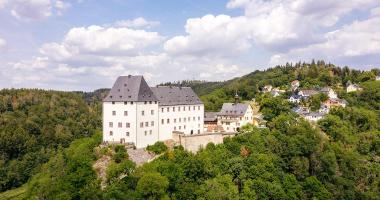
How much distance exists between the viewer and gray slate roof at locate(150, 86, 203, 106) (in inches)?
2245

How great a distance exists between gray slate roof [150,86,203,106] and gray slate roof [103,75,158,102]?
255 centimetres

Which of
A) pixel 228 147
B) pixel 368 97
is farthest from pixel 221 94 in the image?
pixel 228 147

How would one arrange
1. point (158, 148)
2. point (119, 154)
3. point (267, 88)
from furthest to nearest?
point (267, 88), point (158, 148), point (119, 154)

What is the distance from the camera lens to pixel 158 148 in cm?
5181

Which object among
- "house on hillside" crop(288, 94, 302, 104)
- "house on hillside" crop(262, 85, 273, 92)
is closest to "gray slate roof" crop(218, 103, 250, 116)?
"house on hillside" crop(288, 94, 302, 104)

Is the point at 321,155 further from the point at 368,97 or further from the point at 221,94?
the point at 368,97

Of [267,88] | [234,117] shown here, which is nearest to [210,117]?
[234,117]

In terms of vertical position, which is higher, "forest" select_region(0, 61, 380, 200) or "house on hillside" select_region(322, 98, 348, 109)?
"house on hillside" select_region(322, 98, 348, 109)

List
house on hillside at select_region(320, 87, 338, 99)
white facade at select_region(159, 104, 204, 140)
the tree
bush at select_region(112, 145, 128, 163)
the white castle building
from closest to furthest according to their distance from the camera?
1. the tree
2. bush at select_region(112, 145, 128, 163)
3. the white castle building
4. white facade at select_region(159, 104, 204, 140)
5. house on hillside at select_region(320, 87, 338, 99)

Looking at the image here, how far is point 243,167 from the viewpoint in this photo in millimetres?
53406

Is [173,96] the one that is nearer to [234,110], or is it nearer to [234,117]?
[234,117]

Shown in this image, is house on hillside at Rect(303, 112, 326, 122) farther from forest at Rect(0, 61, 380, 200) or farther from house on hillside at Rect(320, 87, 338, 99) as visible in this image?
house on hillside at Rect(320, 87, 338, 99)

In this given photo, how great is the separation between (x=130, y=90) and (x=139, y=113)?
352 centimetres

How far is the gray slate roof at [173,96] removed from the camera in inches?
2245
